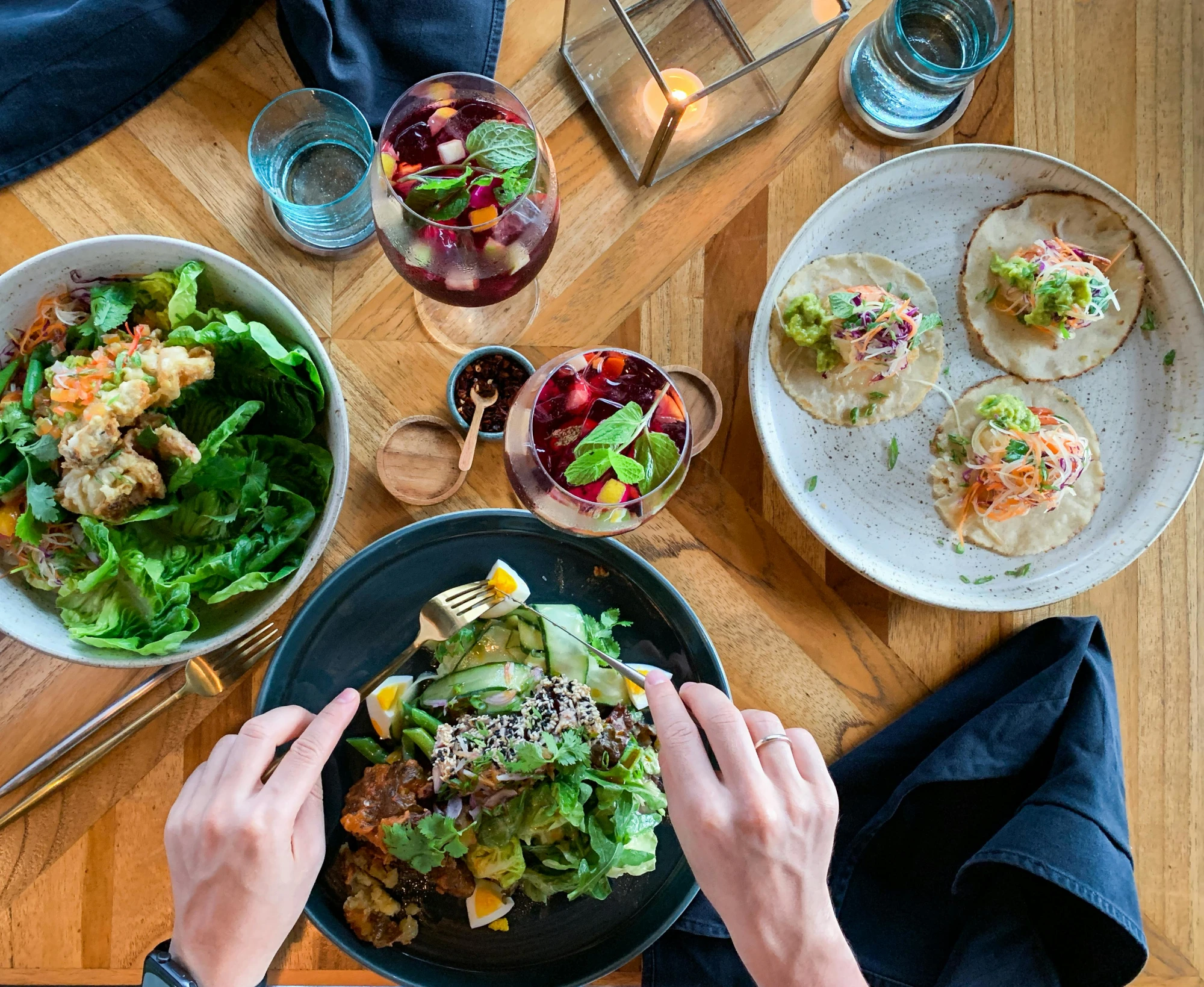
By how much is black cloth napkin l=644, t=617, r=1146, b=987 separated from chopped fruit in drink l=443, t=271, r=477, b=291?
1110 millimetres

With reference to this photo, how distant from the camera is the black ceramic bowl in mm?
1448

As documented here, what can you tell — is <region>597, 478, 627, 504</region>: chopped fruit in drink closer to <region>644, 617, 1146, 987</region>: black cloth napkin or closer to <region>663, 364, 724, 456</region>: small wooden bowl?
<region>663, 364, 724, 456</region>: small wooden bowl

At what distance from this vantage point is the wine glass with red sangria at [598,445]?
1.29 meters

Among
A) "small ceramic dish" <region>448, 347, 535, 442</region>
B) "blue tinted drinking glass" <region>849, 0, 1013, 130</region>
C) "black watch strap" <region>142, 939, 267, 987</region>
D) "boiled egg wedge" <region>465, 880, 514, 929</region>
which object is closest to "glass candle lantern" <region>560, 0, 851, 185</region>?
"blue tinted drinking glass" <region>849, 0, 1013, 130</region>

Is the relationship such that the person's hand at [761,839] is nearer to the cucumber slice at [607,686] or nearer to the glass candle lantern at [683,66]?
the cucumber slice at [607,686]

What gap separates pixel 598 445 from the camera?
1.27 m

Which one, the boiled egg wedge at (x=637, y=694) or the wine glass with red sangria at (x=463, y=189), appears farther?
the boiled egg wedge at (x=637, y=694)

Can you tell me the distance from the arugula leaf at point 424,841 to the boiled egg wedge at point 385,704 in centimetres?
17

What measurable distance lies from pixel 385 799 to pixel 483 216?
3.04 ft

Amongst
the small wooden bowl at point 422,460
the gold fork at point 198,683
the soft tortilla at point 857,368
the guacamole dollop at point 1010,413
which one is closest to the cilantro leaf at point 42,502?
the gold fork at point 198,683

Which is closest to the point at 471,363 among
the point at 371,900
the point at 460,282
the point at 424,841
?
the point at 460,282

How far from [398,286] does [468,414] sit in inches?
11.2

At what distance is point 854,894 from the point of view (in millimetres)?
1693

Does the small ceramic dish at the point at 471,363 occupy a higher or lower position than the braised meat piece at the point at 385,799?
higher
